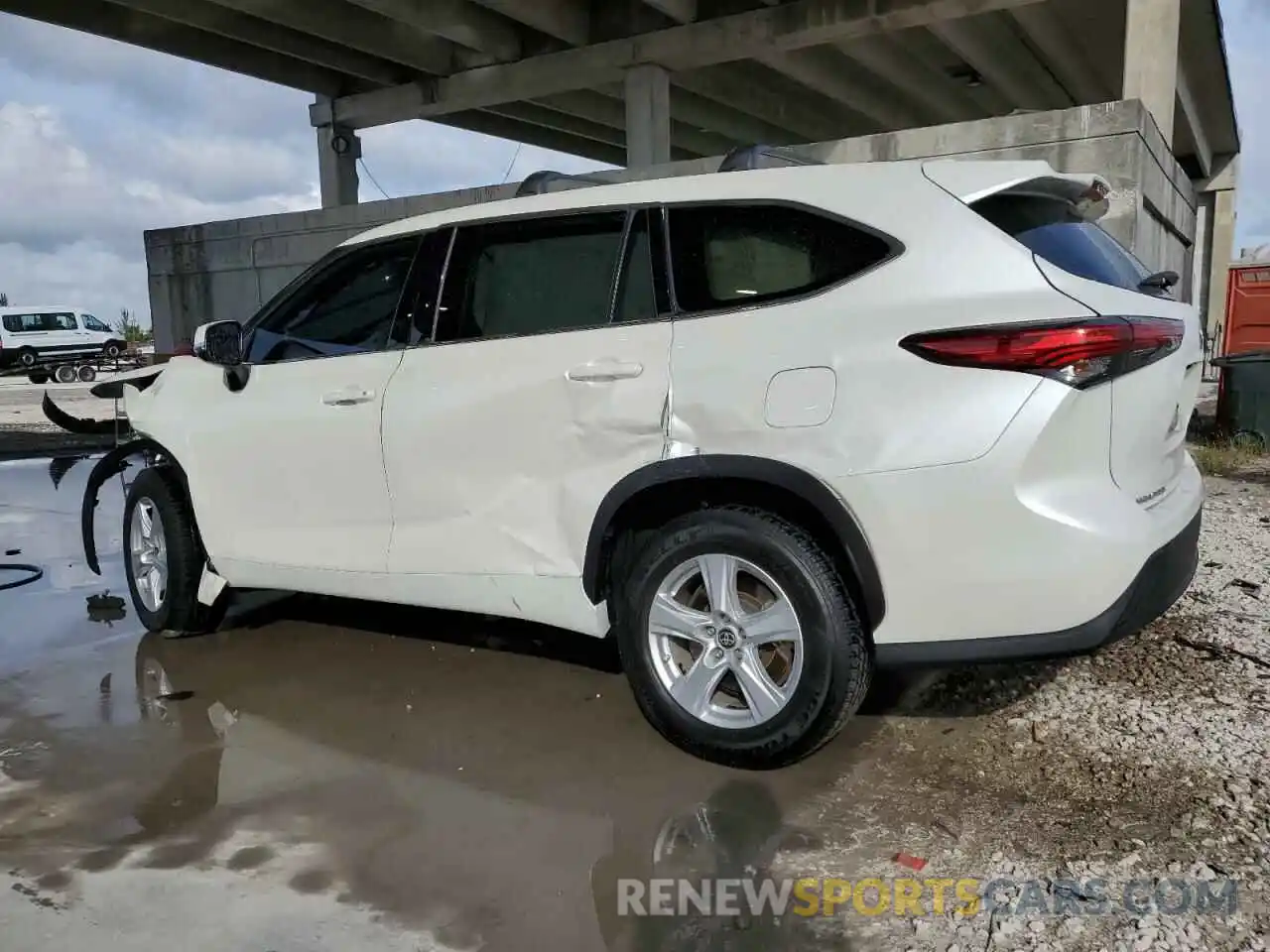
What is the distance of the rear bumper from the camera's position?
273cm

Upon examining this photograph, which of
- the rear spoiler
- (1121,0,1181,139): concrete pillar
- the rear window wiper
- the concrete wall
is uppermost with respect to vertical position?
(1121,0,1181,139): concrete pillar

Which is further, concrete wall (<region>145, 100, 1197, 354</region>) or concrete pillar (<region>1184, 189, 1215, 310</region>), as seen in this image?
concrete pillar (<region>1184, 189, 1215, 310</region>)

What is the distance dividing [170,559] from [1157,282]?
4.18 meters

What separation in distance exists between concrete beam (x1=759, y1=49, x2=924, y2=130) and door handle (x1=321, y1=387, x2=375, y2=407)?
16.3 metres

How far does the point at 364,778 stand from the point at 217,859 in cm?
58

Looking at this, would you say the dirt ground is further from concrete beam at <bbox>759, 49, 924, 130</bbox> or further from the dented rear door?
concrete beam at <bbox>759, 49, 924, 130</bbox>

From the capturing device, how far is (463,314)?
3.75 m

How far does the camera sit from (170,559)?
466cm

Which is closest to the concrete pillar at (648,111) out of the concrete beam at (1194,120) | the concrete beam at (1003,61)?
the concrete beam at (1003,61)

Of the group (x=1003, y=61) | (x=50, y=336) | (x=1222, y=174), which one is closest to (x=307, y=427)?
(x=1003, y=61)

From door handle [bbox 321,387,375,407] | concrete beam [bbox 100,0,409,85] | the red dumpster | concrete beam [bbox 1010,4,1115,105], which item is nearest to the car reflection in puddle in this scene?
door handle [bbox 321,387,375,407]

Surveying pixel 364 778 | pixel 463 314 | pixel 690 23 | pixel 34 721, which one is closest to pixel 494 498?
pixel 463 314

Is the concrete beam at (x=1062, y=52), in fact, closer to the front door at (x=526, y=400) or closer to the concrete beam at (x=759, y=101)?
the concrete beam at (x=759, y=101)

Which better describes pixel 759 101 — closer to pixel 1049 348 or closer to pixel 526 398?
pixel 526 398
